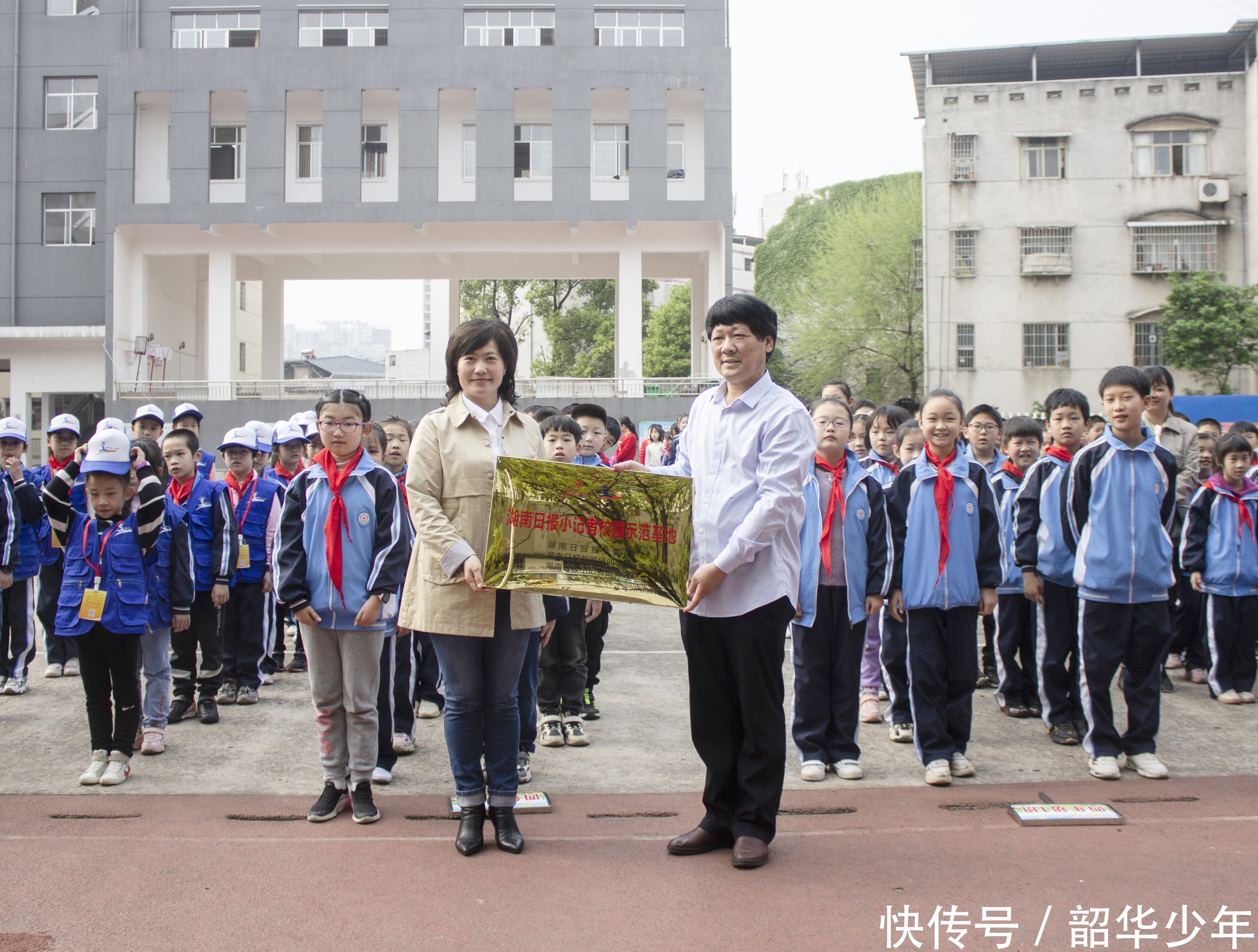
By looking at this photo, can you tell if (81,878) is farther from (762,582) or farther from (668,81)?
(668,81)

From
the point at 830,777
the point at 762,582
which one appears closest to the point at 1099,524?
the point at 830,777

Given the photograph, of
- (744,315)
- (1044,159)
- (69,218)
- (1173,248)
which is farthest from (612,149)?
(744,315)

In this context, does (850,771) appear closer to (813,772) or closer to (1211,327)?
(813,772)

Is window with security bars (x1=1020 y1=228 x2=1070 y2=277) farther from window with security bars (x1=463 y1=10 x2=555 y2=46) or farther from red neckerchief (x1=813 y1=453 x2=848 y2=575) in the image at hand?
red neckerchief (x1=813 y1=453 x2=848 y2=575)

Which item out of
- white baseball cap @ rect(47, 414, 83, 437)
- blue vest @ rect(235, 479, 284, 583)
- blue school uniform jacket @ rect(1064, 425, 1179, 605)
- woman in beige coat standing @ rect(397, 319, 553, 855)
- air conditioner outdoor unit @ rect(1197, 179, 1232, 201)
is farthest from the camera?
air conditioner outdoor unit @ rect(1197, 179, 1232, 201)

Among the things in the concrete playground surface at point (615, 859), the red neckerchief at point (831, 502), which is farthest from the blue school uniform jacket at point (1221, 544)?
the red neckerchief at point (831, 502)

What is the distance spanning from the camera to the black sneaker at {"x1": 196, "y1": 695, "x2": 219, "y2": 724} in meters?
6.07

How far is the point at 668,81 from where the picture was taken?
87.3 feet

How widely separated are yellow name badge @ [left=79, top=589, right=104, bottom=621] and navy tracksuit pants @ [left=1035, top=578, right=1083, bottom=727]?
5.01 meters

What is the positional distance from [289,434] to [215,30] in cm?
2604

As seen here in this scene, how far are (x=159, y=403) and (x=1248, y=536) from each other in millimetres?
26041

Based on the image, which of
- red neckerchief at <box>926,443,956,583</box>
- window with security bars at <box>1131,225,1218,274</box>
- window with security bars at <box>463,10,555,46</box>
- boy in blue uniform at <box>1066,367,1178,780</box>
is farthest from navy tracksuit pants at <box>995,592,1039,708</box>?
window with security bars at <box>1131,225,1218,274</box>

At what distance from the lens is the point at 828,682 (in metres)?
5.10

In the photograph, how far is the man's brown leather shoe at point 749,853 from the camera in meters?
3.76
